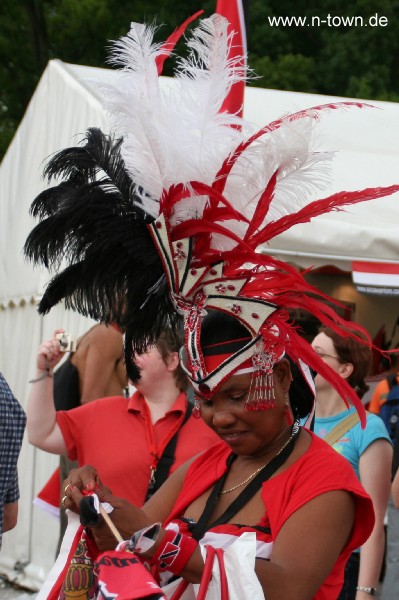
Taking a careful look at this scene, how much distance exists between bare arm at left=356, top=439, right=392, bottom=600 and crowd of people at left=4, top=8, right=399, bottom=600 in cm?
170

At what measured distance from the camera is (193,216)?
126 inches

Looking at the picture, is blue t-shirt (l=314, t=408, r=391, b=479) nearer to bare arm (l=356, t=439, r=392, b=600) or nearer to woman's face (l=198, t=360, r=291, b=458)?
bare arm (l=356, t=439, r=392, b=600)

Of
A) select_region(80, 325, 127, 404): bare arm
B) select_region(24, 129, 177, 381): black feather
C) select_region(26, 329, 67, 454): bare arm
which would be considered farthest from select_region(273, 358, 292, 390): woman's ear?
select_region(80, 325, 127, 404): bare arm

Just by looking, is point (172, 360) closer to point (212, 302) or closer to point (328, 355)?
point (328, 355)

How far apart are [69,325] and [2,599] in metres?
2.17

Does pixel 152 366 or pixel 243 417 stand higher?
pixel 243 417

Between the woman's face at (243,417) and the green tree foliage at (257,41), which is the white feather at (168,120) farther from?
the green tree foliage at (257,41)

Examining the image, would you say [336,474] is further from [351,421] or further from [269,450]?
[351,421]

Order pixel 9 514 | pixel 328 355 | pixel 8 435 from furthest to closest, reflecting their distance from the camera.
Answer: pixel 328 355 → pixel 9 514 → pixel 8 435

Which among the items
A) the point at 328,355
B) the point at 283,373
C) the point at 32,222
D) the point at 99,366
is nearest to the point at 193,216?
the point at 283,373

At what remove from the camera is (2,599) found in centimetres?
838

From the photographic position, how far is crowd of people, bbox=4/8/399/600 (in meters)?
2.96

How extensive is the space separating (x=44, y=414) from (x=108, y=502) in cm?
227

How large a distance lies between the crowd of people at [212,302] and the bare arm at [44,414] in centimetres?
175
